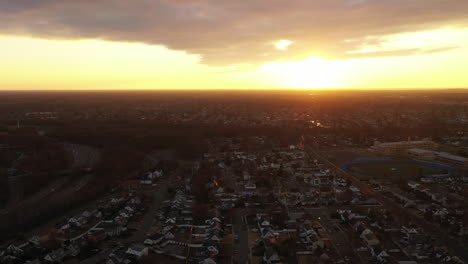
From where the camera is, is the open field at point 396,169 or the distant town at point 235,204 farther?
the open field at point 396,169

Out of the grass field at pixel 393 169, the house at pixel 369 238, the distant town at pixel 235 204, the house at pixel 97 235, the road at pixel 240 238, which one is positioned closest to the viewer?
the road at pixel 240 238

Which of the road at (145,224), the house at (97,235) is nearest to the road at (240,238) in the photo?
the road at (145,224)

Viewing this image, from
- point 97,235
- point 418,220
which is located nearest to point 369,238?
point 418,220

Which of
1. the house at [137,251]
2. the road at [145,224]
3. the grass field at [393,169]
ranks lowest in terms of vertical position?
the road at [145,224]

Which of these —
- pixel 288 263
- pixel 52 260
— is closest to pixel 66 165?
pixel 52 260

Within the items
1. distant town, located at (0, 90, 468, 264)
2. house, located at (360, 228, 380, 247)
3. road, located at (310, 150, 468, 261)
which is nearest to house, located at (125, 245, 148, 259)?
distant town, located at (0, 90, 468, 264)

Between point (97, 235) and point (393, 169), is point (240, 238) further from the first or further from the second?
point (393, 169)

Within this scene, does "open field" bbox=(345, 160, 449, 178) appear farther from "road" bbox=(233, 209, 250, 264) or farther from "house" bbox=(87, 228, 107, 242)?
"house" bbox=(87, 228, 107, 242)

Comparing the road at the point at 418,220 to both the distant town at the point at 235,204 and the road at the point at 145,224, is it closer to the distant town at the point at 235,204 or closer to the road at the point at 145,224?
the distant town at the point at 235,204
